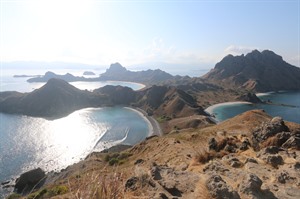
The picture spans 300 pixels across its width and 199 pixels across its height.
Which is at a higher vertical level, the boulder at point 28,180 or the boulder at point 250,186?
the boulder at point 250,186

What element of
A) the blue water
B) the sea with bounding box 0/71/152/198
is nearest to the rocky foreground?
the sea with bounding box 0/71/152/198

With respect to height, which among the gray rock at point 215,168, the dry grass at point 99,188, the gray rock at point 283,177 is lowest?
the gray rock at point 215,168

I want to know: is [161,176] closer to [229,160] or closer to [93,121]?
[229,160]

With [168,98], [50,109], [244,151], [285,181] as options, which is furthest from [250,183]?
[50,109]

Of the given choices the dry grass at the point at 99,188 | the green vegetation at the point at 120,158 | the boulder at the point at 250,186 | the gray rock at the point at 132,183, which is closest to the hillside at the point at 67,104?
the green vegetation at the point at 120,158

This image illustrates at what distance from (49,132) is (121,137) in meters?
35.1

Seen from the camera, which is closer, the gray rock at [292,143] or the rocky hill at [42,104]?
the gray rock at [292,143]

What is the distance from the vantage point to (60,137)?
120 meters

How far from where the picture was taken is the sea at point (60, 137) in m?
86.1

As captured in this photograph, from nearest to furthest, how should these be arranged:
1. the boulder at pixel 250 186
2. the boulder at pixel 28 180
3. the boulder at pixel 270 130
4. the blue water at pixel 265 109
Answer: the boulder at pixel 250 186, the boulder at pixel 270 130, the boulder at pixel 28 180, the blue water at pixel 265 109

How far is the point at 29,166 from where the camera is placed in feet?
270

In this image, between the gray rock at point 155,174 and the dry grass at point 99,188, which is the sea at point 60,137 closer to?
the gray rock at point 155,174

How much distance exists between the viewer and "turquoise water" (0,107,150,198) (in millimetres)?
87119

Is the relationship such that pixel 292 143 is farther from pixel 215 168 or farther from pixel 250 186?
pixel 250 186
